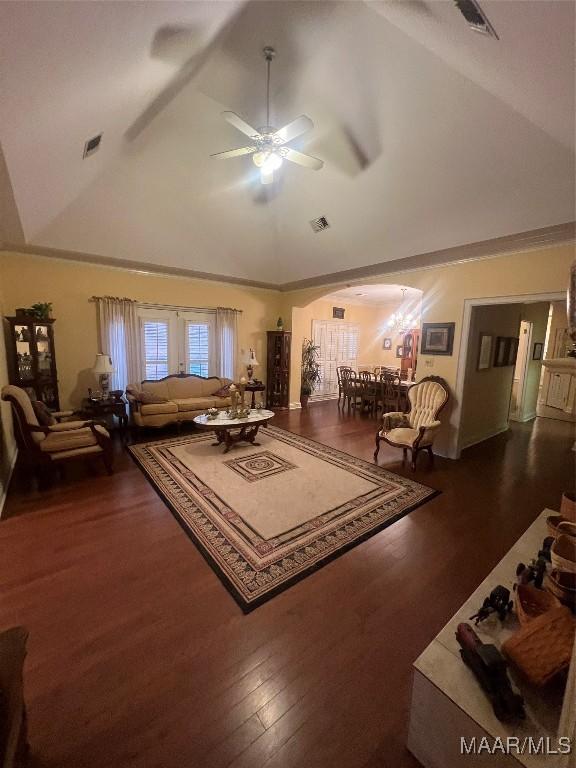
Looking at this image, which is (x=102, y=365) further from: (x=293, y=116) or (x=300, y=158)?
(x=293, y=116)

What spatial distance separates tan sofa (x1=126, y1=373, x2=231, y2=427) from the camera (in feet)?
16.1

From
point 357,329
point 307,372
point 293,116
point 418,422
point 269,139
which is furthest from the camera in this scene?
point 357,329

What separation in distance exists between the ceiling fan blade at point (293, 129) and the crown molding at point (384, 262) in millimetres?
2613

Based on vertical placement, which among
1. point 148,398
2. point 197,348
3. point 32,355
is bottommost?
point 148,398

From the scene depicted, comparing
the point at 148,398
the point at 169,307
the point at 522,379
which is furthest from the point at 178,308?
the point at 522,379

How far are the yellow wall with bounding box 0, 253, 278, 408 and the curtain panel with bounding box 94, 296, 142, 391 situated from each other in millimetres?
175

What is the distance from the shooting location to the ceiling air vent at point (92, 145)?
269 centimetres

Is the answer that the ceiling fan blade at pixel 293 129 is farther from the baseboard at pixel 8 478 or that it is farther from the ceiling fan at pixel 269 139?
the baseboard at pixel 8 478

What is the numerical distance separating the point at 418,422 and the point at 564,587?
322 centimetres

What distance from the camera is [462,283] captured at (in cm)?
425

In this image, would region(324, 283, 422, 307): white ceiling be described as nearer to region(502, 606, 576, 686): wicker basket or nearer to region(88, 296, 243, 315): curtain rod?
region(88, 296, 243, 315): curtain rod

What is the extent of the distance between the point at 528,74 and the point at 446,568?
10.6ft

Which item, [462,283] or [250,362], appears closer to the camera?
[462,283]

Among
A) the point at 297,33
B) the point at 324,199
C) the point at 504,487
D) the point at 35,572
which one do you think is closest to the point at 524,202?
the point at 324,199
